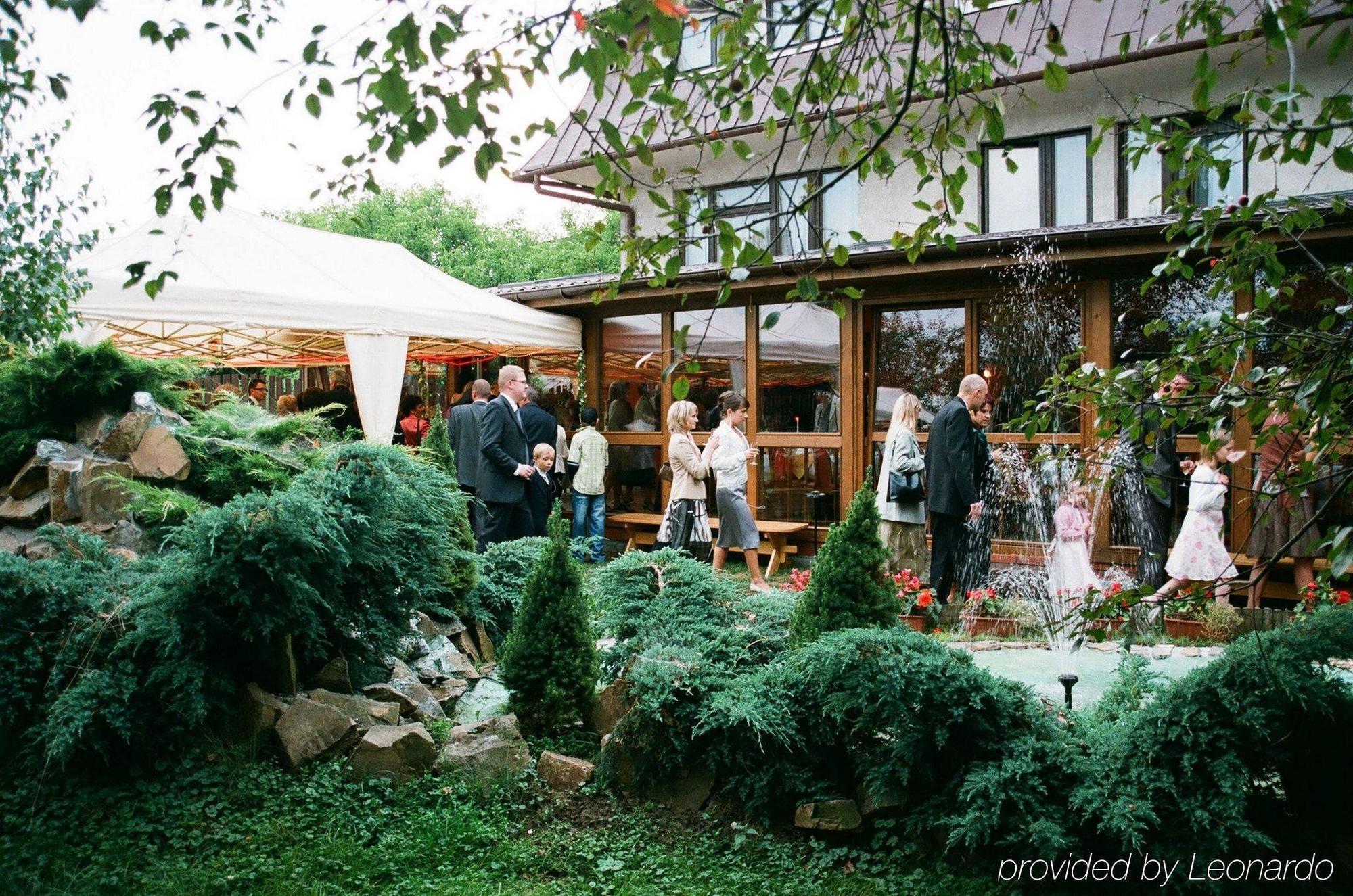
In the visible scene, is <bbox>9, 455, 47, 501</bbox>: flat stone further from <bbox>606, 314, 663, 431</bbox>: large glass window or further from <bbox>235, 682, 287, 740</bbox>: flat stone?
<bbox>606, 314, 663, 431</bbox>: large glass window

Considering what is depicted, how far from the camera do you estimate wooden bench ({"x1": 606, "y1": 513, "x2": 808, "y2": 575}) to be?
1085cm

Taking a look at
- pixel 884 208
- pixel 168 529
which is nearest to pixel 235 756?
pixel 168 529

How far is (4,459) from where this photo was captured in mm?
5543

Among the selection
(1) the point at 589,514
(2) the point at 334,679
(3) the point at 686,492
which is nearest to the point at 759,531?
(3) the point at 686,492

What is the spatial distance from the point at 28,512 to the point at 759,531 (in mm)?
7377

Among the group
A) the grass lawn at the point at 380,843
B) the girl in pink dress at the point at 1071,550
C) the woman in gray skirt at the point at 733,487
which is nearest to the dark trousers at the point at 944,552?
the girl in pink dress at the point at 1071,550

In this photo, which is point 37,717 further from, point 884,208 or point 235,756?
point 884,208

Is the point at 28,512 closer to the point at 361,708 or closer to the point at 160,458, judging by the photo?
the point at 160,458

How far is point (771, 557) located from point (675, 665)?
262 inches

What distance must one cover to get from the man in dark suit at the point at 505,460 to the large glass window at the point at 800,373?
3252 mm

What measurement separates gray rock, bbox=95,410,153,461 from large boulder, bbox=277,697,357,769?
190 centimetres

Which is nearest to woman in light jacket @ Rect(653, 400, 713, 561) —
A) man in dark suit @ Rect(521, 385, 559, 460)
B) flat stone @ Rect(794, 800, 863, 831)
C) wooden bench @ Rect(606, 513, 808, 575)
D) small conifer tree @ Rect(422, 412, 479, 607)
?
wooden bench @ Rect(606, 513, 808, 575)

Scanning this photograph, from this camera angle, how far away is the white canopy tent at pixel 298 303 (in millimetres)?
8492

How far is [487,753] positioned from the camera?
14.1 feet
